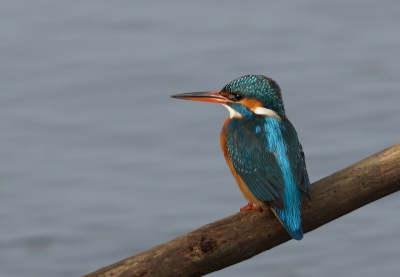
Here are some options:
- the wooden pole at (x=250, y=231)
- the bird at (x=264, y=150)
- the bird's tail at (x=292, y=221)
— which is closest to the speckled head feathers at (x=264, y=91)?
the bird at (x=264, y=150)

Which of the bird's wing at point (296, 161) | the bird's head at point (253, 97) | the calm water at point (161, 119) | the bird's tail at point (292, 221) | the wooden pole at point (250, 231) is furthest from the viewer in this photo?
the calm water at point (161, 119)

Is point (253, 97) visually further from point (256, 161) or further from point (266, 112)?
point (256, 161)

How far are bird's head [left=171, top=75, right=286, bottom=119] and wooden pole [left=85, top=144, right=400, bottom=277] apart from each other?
54 centimetres

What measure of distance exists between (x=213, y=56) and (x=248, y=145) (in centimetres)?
316

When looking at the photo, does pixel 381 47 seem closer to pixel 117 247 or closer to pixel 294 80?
pixel 294 80

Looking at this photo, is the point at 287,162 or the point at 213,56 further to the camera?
the point at 213,56

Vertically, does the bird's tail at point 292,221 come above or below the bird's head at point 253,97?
below

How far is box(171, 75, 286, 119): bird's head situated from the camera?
4145mm

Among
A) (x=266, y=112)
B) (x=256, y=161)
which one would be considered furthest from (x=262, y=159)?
(x=266, y=112)

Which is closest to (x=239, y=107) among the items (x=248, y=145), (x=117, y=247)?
(x=248, y=145)

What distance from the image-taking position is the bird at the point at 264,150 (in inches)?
147

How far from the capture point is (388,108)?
6520mm

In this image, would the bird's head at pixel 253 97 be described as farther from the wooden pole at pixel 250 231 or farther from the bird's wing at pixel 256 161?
the wooden pole at pixel 250 231

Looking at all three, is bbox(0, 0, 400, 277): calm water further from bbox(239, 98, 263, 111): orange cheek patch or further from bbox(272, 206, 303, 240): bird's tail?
bbox(272, 206, 303, 240): bird's tail
